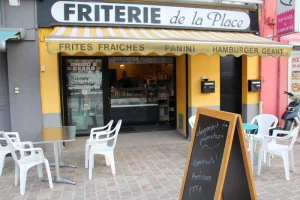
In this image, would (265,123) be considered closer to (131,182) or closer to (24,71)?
(131,182)

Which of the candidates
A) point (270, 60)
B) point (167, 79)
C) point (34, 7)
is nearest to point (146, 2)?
point (34, 7)

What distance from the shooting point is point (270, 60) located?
25.5 ft

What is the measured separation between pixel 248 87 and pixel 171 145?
2.90m

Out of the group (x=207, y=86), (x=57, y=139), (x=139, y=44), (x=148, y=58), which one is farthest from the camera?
(x=148, y=58)

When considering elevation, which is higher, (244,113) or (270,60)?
(270,60)

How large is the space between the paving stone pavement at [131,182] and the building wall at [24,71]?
911mm

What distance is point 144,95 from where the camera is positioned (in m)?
9.20

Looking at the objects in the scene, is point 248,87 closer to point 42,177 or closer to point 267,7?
point 267,7

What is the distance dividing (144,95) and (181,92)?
176cm

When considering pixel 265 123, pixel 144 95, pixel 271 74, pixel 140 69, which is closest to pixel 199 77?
pixel 265 123

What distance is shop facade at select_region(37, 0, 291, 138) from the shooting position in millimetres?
5366

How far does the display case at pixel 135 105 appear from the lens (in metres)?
8.74

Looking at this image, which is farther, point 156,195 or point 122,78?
point 122,78

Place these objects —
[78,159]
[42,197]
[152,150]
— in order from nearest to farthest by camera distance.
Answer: [42,197]
[78,159]
[152,150]
